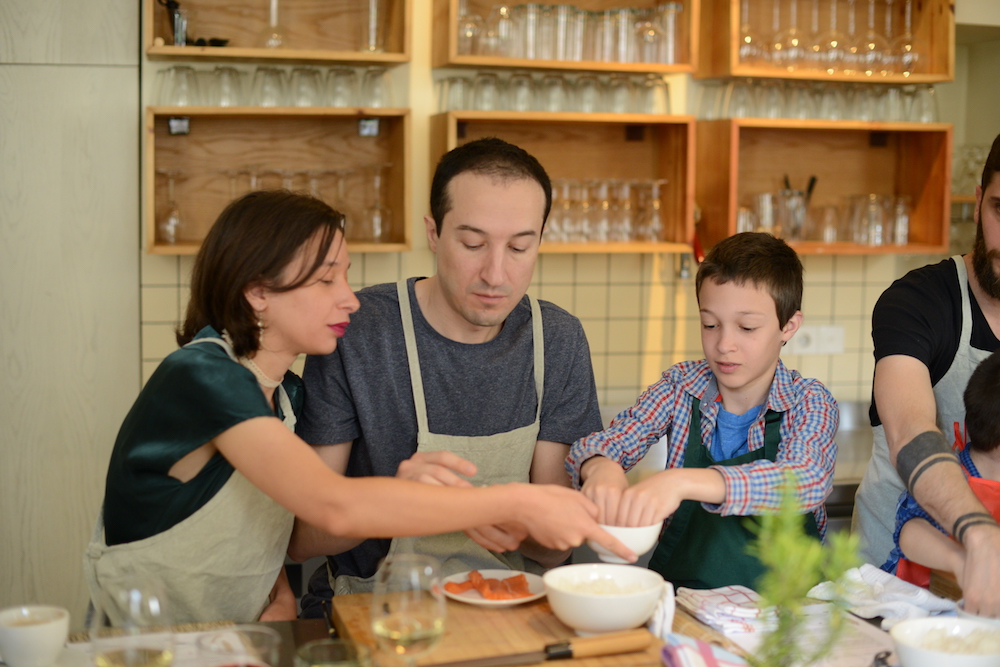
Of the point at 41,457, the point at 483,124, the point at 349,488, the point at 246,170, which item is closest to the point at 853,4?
the point at 483,124

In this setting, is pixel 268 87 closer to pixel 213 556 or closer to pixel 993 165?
pixel 213 556

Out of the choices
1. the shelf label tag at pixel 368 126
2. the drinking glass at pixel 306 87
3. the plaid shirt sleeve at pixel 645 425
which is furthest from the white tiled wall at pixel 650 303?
the plaid shirt sleeve at pixel 645 425

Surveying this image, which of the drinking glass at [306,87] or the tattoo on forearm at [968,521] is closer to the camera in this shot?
the tattoo on forearm at [968,521]

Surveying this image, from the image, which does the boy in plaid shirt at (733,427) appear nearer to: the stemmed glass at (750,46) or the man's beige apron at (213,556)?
the man's beige apron at (213,556)

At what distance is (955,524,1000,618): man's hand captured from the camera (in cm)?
123

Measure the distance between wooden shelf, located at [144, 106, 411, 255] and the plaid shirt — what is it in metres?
1.24

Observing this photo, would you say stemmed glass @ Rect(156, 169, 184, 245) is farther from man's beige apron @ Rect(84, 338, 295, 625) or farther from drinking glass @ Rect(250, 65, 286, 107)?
man's beige apron @ Rect(84, 338, 295, 625)

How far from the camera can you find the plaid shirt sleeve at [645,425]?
1.71m

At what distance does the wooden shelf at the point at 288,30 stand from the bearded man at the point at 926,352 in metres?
1.56

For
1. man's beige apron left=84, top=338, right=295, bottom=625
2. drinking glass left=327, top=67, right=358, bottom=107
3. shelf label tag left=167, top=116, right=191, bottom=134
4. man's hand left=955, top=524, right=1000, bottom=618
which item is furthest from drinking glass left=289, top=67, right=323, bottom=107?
man's hand left=955, top=524, right=1000, bottom=618

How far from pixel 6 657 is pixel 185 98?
77.7 inches

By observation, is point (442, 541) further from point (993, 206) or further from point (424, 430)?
point (993, 206)

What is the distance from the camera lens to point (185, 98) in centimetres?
274

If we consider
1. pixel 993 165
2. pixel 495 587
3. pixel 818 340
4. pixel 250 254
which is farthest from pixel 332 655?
pixel 818 340
